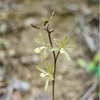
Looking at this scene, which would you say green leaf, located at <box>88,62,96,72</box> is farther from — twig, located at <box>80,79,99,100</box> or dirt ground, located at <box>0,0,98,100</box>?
twig, located at <box>80,79,99,100</box>

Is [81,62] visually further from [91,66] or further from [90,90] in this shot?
[90,90]

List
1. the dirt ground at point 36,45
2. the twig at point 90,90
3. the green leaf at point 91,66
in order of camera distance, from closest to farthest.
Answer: the twig at point 90,90
the dirt ground at point 36,45
the green leaf at point 91,66

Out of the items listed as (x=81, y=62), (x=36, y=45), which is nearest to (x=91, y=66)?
(x=81, y=62)

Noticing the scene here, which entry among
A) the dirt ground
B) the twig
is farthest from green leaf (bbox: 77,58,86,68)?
the twig

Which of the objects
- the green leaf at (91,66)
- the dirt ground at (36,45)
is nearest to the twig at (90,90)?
the dirt ground at (36,45)

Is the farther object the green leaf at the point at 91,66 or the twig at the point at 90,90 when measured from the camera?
the green leaf at the point at 91,66

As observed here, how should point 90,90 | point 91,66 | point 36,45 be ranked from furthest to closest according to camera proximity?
point 36,45 → point 91,66 → point 90,90

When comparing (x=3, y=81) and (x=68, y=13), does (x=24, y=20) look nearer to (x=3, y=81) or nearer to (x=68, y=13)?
(x=68, y=13)

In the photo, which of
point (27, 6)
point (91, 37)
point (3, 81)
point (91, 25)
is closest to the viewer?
point (3, 81)

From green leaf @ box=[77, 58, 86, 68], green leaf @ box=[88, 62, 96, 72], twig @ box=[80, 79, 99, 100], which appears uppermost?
green leaf @ box=[77, 58, 86, 68]

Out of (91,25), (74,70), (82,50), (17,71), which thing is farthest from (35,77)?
(91,25)

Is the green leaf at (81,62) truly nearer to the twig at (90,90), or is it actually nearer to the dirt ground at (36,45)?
the dirt ground at (36,45)
